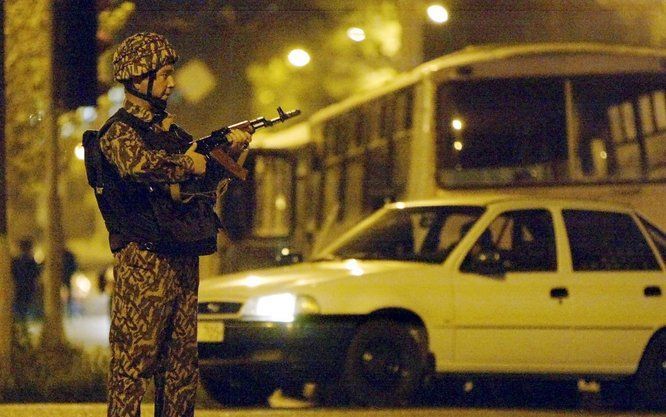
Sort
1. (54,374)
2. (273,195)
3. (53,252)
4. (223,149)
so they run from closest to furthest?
(223,149)
(54,374)
(53,252)
(273,195)

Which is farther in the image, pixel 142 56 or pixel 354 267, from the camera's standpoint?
pixel 354 267

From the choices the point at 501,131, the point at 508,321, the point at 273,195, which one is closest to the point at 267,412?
the point at 508,321

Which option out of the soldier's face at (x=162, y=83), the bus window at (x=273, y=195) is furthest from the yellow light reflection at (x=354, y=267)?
the bus window at (x=273, y=195)

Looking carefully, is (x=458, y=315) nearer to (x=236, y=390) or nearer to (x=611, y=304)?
(x=611, y=304)

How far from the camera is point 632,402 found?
36.8 ft

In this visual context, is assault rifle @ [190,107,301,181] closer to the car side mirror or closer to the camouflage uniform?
the camouflage uniform

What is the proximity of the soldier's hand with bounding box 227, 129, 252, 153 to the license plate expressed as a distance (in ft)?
14.0

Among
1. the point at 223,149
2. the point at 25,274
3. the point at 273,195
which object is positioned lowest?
the point at 223,149

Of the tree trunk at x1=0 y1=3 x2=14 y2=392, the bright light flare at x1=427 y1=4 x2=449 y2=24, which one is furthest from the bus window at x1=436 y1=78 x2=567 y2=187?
the tree trunk at x1=0 y1=3 x2=14 y2=392

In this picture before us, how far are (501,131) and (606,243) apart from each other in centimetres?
425

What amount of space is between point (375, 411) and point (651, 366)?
6.98ft

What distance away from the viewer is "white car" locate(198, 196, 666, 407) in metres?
10.5

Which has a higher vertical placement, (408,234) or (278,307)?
(408,234)

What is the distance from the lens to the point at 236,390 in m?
10.9
